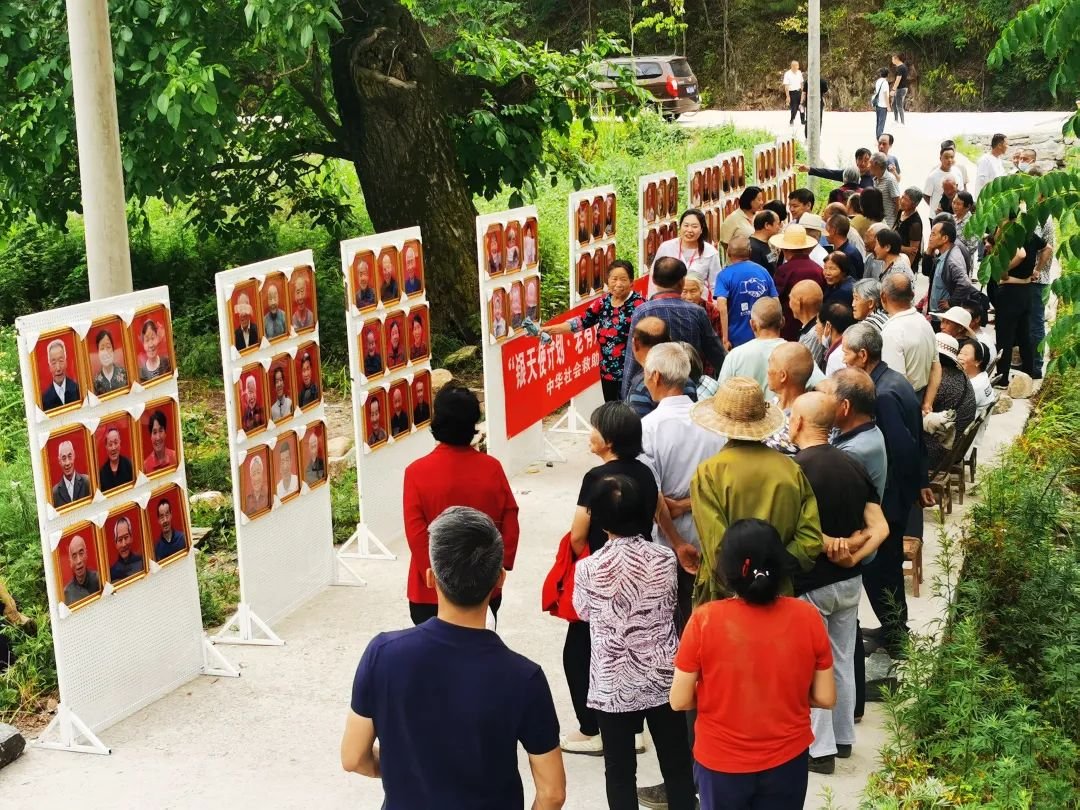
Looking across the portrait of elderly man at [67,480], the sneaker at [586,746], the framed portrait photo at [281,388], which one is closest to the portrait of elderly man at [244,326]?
the framed portrait photo at [281,388]

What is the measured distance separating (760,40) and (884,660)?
37696 millimetres

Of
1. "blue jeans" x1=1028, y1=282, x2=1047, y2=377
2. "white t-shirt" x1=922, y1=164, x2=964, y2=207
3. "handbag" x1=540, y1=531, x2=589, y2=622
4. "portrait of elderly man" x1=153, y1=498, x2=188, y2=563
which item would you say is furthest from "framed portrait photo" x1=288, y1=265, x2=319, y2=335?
"white t-shirt" x1=922, y1=164, x2=964, y2=207

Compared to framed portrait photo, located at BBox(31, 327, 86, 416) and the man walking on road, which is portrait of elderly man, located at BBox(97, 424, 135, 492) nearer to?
framed portrait photo, located at BBox(31, 327, 86, 416)

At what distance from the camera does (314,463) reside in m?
8.00

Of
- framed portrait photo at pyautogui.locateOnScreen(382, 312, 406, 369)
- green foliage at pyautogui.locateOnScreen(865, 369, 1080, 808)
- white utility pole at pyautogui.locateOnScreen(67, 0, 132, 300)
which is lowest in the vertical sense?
green foliage at pyautogui.locateOnScreen(865, 369, 1080, 808)

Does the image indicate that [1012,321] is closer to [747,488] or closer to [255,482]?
[255,482]

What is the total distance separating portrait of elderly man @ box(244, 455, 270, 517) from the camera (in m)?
7.35

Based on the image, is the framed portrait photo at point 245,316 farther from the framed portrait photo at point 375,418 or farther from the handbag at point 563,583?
the handbag at point 563,583

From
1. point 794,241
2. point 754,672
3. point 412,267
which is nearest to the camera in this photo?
point 754,672

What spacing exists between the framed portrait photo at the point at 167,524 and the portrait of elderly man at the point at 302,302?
1362 mm

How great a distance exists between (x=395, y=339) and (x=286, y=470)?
1427 millimetres

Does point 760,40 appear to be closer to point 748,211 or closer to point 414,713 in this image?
point 748,211

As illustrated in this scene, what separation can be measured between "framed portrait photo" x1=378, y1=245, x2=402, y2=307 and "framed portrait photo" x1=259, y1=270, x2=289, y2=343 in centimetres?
108

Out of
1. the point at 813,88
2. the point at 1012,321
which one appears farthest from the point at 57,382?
the point at 813,88
